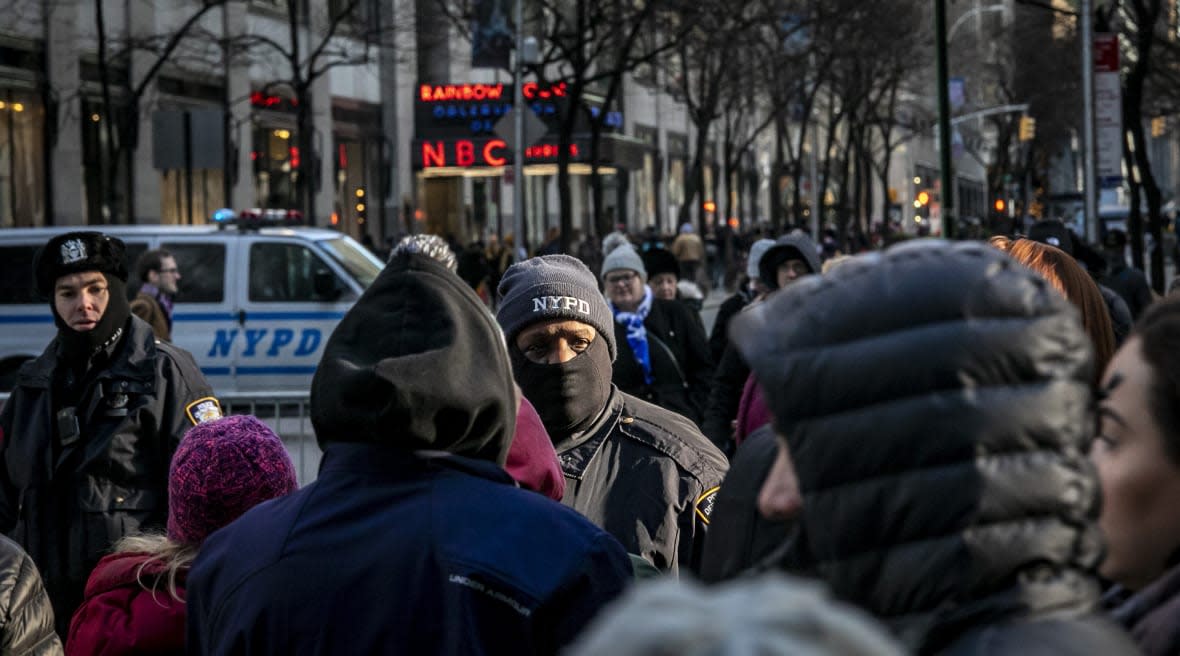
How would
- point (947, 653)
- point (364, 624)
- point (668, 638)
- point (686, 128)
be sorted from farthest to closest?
point (686, 128)
point (364, 624)
point (947, 653)
point (668, 638)

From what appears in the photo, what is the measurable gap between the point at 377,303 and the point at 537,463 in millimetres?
659

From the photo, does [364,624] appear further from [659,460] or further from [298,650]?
[659,460]

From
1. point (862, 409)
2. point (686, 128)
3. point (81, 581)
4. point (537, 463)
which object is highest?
point (686, 128)

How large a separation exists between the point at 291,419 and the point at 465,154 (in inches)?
1344

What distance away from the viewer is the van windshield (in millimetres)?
17922

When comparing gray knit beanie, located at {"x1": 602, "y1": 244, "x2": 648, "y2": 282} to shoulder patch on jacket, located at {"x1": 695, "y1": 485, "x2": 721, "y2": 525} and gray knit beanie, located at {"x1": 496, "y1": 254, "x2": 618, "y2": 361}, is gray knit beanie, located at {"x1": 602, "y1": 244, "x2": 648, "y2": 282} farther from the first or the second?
shoulder patch on jacket, located at {"x1": 695, "y1": 485, "x2": 721, "y2": 525}

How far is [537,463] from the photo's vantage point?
3.56 meters

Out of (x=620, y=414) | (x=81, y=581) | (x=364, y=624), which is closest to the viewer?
(x=364, y=624)

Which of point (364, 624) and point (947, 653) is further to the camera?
point (364, 624)

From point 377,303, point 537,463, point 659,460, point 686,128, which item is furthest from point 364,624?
point 686,128

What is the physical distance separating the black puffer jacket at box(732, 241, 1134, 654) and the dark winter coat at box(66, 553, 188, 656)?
258 centimetres

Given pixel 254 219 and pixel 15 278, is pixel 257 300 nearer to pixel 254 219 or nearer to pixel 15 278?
pixel 254 219

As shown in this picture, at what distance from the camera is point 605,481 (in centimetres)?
451

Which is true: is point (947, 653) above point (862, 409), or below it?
below
